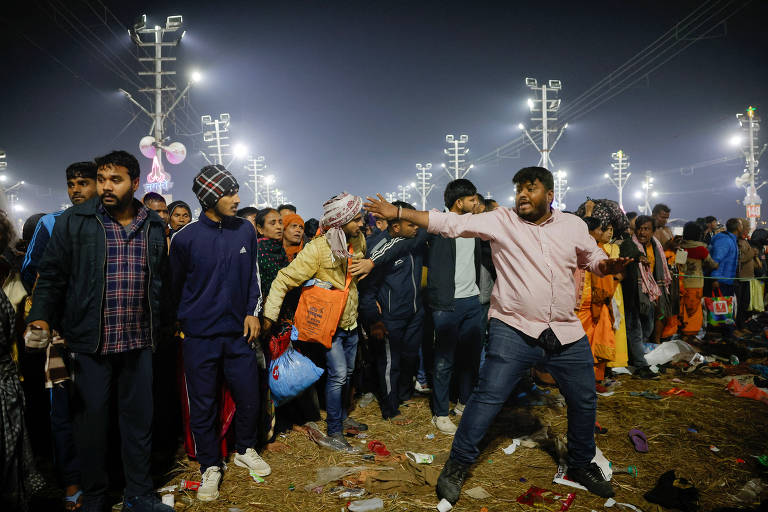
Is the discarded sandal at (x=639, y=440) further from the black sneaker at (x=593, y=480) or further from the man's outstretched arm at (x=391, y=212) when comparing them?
the man's outstretched arm at (x=391, y=212)

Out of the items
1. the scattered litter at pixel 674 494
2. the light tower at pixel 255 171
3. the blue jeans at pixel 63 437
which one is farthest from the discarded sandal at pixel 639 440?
the light tower at pixel 255 171

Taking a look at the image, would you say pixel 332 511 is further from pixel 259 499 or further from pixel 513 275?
pixel 513 275

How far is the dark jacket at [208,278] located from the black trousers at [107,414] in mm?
470

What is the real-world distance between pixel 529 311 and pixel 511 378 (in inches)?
21.9

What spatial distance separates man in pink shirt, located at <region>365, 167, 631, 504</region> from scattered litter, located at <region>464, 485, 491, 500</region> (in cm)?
21

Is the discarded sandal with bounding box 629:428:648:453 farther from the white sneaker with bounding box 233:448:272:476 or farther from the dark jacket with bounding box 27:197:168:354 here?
the dark jacket with bounding box 27:197:168:354

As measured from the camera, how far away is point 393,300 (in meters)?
4.84

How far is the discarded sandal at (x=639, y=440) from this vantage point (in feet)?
13.4

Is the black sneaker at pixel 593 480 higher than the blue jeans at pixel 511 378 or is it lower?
lower

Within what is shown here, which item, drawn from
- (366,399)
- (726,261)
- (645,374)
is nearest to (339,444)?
(366,399)

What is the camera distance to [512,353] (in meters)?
3.21

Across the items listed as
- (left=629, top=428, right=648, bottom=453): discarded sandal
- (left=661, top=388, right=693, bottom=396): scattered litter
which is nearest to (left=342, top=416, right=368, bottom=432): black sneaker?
(left=629, top=428, right=648, bottom=453): discarded sandal

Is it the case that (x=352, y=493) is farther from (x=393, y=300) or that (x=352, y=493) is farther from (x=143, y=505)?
(x=393, y=300)

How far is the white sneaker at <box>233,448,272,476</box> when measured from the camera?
3.77 meters
